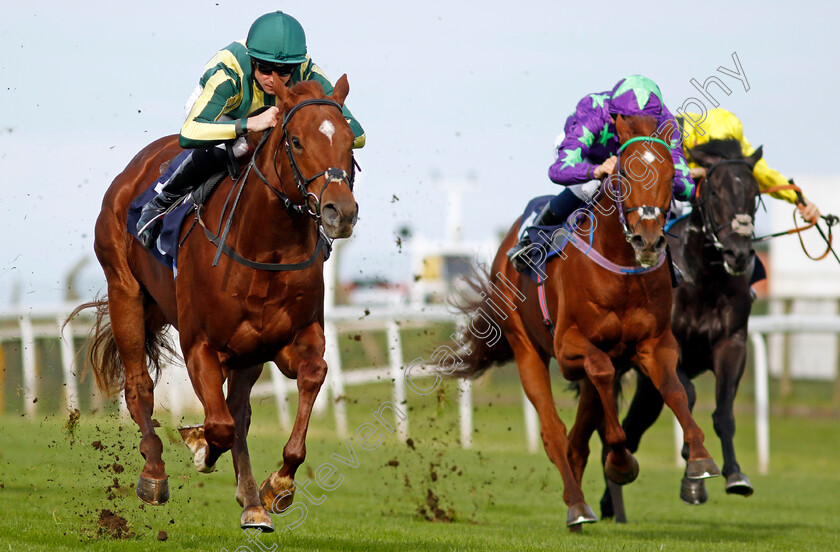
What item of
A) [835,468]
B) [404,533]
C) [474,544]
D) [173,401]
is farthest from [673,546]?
[173,401]

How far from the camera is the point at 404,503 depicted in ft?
24.5

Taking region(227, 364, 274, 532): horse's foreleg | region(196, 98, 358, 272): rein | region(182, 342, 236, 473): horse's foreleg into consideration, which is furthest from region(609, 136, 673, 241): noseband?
region(182, 342, 236, 473): horse's foreleg

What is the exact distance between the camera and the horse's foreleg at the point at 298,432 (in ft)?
13.6

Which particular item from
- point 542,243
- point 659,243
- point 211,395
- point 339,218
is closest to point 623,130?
point 659,243

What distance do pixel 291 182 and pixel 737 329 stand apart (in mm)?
3393

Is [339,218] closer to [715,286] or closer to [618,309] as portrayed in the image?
[618,309]

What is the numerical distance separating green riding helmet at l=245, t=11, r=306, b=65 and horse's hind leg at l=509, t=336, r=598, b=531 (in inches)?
96.1

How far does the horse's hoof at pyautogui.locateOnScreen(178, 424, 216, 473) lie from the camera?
4.68m

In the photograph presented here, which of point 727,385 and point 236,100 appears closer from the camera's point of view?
point 236,100

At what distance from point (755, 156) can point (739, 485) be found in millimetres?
2069

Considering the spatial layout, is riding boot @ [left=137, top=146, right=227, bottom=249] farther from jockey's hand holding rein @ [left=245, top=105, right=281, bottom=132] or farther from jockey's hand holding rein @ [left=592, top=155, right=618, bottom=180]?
jockey's hand holding rein @ [left=592, top=155, right=618, bottom=180]

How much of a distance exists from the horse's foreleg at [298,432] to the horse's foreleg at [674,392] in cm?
167

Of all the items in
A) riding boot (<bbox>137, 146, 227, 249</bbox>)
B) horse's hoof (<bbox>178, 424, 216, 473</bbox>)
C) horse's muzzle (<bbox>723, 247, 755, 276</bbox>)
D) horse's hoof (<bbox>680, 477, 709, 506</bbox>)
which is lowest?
horse's hoof (<bbox>680, 477, 709, 506</bbox>)

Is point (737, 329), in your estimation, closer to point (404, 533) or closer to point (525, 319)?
point (525, 319)
